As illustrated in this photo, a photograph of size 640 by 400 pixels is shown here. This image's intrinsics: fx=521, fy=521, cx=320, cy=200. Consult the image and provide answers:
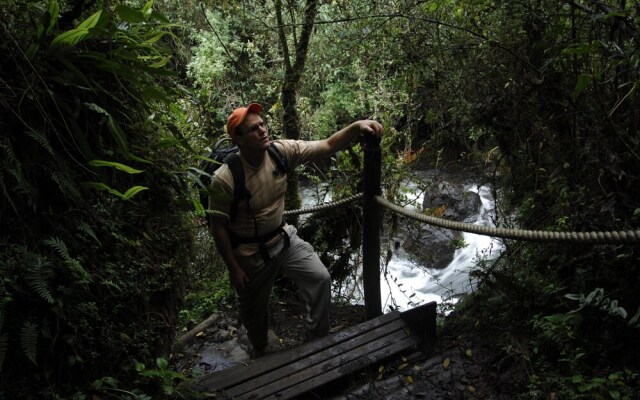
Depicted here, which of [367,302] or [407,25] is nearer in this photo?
[367,302]

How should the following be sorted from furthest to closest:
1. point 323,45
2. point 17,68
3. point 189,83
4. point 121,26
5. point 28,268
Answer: point 189,83 < point 323,45 < point 121,26 < point 17,68 < point 28,268

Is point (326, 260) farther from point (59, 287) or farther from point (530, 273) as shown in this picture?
point (59, 287)

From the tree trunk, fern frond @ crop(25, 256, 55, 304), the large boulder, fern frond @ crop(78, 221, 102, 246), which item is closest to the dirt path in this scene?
fern frond @ crop(78, 221, 102, 246)

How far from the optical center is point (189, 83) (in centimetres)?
1334

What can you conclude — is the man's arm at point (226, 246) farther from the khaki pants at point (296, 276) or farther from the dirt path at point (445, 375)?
the dirt path at point (445, 375)

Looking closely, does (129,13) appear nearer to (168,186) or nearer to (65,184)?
(65,184)

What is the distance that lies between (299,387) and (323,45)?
494 cm

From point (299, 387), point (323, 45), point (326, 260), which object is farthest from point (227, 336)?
point (323, 45)

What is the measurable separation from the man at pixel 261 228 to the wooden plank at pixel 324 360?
507mm

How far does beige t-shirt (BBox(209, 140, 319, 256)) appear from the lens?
11.5ft

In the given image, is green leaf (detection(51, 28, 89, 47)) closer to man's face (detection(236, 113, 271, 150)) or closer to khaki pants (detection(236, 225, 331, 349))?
man's face (detection(236, 113, 271, 150))

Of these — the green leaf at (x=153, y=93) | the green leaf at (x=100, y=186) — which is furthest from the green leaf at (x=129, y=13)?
the green leaf at (x=100, y=186)

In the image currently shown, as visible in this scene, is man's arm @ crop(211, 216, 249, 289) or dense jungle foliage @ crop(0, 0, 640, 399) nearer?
dense jungle foliage @ crop(0, 0, 640, 399)

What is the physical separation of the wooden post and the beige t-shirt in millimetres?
589
